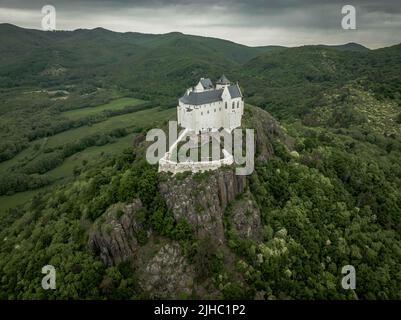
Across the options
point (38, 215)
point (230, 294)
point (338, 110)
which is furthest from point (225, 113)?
point (338, 110)

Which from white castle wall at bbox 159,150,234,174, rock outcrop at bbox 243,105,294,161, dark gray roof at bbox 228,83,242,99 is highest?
dark gray roof at bbox 228,83,242,99

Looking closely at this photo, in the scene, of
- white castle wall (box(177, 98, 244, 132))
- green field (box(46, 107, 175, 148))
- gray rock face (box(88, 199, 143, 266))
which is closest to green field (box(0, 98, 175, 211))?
green field (box(46, 107, 175, 148))

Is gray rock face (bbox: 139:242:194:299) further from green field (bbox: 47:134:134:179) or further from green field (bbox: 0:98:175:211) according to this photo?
green field (bbox: 47:134:134:179)

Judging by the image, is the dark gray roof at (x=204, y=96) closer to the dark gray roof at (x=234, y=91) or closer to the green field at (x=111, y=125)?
the dark gray roof at (x=234, y=91)

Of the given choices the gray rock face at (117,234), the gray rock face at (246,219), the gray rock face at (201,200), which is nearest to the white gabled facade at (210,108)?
the gray rock face at (201,200)

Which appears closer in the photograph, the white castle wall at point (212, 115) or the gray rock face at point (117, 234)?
the gray rock face at point (117, 234)

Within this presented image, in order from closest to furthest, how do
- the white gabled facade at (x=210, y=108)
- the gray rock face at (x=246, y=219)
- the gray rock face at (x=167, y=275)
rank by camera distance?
the gray rock face at (x=167, y=275), the gray rock face at (x=246, y=219), the white gabled facade at (x=210, y=108)
